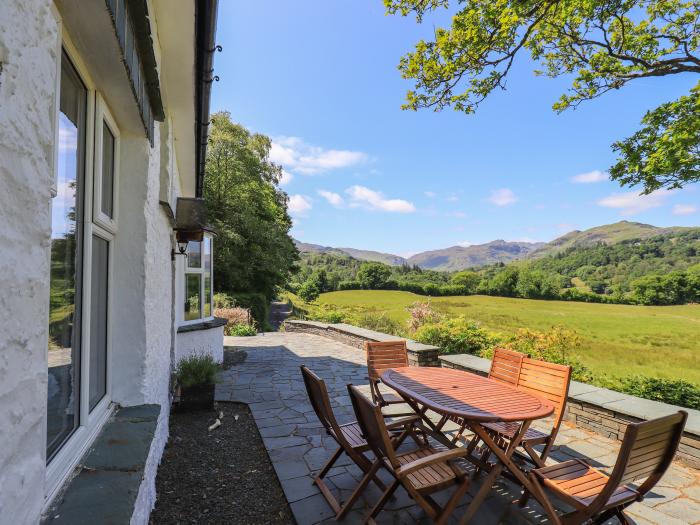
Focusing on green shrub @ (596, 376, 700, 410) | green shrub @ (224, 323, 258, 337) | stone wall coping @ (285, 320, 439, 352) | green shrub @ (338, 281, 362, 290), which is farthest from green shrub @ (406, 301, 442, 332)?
green shrub @ (338, 281, 362, 290)

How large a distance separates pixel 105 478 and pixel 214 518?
1379 mm

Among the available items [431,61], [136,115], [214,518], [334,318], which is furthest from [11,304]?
[334,318]

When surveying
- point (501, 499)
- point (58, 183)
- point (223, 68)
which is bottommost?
point (501, 499)

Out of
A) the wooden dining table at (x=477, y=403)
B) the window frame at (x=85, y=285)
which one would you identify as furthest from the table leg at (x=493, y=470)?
the window frame at (x=85, y=285)

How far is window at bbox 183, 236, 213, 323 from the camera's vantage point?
700 cm

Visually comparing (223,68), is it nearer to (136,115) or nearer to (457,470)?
(136,115)

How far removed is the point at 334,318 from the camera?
13.5m

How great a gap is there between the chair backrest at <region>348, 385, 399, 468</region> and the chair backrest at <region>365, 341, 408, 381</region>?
6.60ft

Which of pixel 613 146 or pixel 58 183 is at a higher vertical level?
pixel 613 146

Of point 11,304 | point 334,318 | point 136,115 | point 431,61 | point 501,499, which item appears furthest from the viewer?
point 334,318

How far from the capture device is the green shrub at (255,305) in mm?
15862

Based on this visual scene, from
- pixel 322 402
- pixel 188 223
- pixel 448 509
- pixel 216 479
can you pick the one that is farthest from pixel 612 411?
pixel 188 223

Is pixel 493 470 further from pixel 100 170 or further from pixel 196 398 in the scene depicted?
pixel 196 398

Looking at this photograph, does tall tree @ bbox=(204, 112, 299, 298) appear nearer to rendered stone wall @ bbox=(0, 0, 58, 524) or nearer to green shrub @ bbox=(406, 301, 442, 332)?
green shrub @ bbox=(406, 301, 442, 332)
